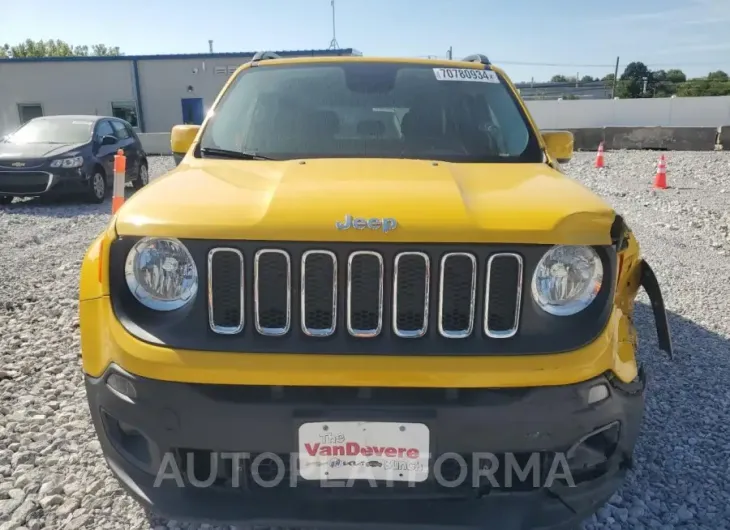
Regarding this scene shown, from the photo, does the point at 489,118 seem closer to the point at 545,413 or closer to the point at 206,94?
the point at 545,413

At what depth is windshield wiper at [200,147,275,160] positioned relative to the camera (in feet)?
9.44

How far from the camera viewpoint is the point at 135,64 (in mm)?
28391

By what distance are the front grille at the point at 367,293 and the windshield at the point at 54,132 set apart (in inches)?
407

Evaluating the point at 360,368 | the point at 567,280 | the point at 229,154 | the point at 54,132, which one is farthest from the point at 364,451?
the point at 54,132

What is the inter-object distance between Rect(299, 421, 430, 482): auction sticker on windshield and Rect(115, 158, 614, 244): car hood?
58cm

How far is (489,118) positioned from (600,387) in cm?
179

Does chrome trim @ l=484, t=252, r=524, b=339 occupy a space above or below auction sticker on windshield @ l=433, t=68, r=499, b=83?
below

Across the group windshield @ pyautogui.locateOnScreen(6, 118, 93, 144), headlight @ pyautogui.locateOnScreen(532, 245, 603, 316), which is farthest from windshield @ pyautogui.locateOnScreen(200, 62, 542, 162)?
windshield @ pyautogui.locateOnScreen(6, 118, 93, 144)

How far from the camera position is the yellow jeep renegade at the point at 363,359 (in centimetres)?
189

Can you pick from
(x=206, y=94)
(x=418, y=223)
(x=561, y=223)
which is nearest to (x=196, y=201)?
(x=418, y=223)

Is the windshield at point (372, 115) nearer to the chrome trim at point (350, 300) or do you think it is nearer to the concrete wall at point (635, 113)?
the chrome trim at point (350, 300)

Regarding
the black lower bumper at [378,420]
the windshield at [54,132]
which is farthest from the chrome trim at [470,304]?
the windshield at [54,132]

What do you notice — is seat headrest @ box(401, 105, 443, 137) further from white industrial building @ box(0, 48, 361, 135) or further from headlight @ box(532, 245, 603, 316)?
white industrial building @ box(0, 48, 361, 135)

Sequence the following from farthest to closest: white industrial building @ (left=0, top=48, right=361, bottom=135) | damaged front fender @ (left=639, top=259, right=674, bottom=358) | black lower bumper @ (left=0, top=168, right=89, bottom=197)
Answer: white industrial building @ (left=0, top=48, right=361, bottom=135) → black lower bumper @ (left=0, top=168, right=89, bottom=197) → damaged front fender @ (left=639, top=259, right=674, bottom=358)
